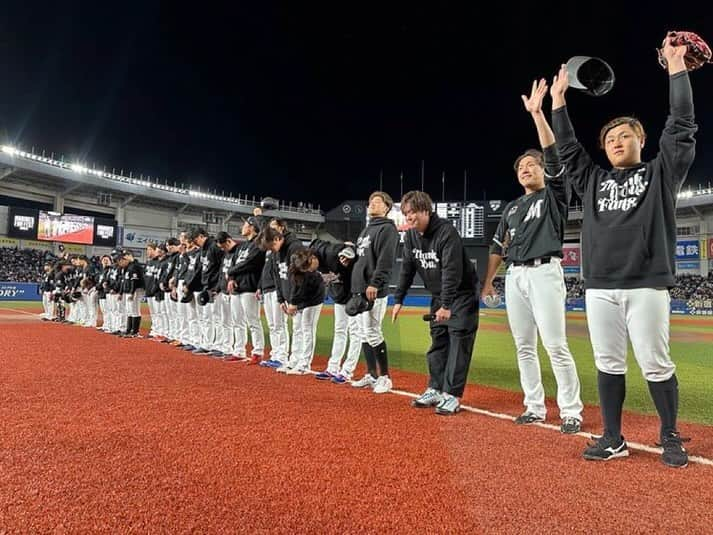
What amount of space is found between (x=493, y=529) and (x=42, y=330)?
11.7 meters

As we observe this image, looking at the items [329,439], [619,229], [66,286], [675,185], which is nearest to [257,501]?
[329,439]

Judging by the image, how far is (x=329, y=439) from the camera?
2955mm

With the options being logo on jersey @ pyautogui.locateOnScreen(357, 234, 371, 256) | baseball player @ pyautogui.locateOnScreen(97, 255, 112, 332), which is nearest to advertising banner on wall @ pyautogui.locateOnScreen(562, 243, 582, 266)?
baseball player @ pyautogui.locateOnScreen(97, 255, 112, 332)

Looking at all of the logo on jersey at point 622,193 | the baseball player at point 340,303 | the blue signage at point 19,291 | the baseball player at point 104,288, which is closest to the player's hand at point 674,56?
the logo on jersey at point 622,193

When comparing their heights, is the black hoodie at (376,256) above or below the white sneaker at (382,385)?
above

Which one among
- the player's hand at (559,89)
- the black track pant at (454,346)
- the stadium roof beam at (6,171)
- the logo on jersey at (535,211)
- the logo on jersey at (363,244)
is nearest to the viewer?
the player's hand at (559,89)

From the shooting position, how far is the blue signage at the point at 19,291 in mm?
24000

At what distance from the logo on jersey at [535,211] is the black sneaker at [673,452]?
1746 millimetres

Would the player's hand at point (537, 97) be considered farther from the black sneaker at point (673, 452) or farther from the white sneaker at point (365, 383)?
the white sneaker at point (365, 383)

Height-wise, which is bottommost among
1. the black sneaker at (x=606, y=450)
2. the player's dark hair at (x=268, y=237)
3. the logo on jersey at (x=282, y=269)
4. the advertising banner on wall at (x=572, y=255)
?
the black sneaker at (x=606, y=450)

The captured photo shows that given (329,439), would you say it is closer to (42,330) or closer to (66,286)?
(42,330)

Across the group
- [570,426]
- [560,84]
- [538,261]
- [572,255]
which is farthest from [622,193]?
[572,255]

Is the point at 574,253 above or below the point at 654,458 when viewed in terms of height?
above

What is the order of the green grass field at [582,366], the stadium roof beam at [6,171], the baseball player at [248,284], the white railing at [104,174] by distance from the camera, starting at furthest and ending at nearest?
the white railing at [104,174], the stadium roof beam at [6,171], the baseball player at [248,284], the green grass field at [582,366]
